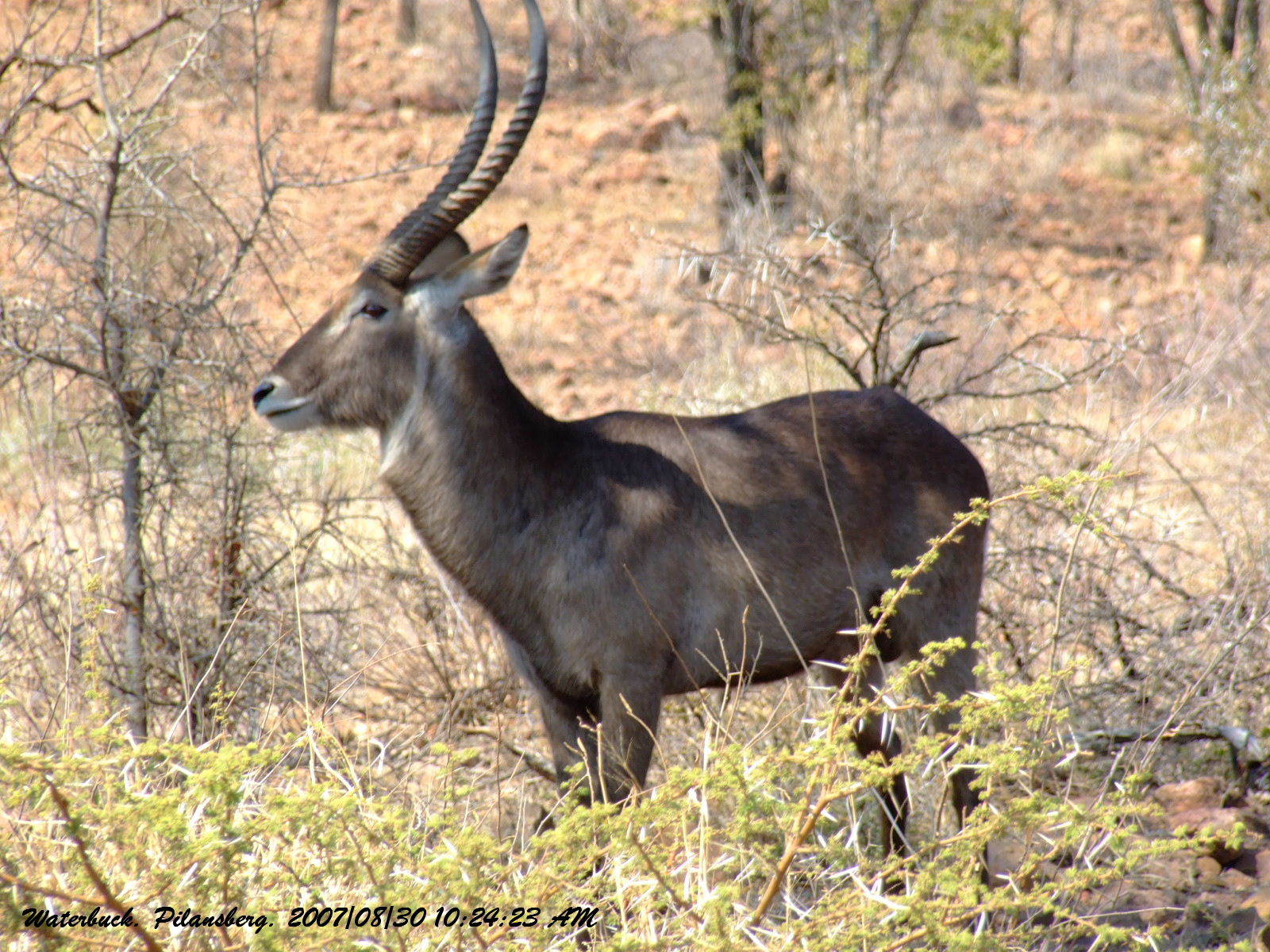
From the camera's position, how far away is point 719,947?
2.87 meters

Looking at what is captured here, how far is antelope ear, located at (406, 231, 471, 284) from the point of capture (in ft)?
16.0

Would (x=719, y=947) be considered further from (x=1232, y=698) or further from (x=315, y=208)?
(x=315, y=208)

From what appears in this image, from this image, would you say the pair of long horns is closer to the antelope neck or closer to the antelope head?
the antelope head

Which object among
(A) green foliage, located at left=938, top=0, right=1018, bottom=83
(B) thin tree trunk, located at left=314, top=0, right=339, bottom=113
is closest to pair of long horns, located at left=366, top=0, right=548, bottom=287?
(A) green foliage, located at left=938, top=0, right=1018, bottom=83

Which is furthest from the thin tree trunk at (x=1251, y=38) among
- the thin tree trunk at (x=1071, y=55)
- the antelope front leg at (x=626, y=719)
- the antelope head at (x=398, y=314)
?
the antelope front leg at (x=626, y=719)

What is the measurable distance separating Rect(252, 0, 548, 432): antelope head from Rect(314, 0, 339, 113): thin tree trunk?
1651cm

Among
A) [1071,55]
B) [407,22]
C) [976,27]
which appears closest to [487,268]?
[976,27]

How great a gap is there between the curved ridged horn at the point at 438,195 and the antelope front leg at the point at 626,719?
153 cm

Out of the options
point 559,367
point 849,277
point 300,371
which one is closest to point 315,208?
point 559,367

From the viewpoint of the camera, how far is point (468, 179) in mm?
4879

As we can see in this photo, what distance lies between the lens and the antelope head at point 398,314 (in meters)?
4.72

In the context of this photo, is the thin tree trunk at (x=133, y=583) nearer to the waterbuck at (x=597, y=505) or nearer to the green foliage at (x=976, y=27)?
the waterbuck at (x=597, y=505)

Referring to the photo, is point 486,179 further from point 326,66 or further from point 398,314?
point 326,66

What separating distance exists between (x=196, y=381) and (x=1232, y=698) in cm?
424
